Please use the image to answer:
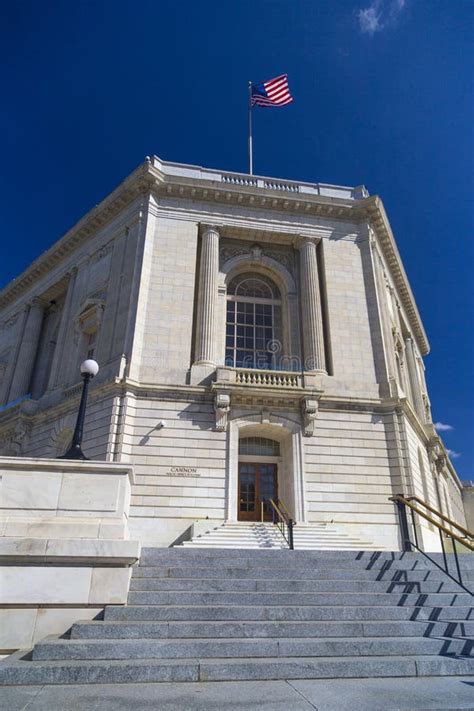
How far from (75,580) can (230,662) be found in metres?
2.59

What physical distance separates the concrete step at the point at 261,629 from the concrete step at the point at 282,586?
1.01 metres

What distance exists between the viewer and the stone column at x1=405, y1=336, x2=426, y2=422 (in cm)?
2828

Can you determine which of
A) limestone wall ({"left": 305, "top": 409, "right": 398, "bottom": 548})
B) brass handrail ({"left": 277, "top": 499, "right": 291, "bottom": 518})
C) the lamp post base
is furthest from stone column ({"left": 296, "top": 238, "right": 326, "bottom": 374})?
the lamp post base

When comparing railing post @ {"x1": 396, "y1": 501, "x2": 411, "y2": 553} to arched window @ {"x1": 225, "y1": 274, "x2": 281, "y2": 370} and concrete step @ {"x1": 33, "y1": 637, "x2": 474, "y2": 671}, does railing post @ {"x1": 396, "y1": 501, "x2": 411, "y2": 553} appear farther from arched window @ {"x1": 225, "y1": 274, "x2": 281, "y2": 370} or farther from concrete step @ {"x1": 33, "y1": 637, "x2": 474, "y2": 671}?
arched window @ {"x1": 225, "y1": 274, "x2": 281, "y2": 370}

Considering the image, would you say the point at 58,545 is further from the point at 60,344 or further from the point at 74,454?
the point at 60,344

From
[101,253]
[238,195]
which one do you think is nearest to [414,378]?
[238,195]

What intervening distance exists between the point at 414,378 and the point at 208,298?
17184 mm

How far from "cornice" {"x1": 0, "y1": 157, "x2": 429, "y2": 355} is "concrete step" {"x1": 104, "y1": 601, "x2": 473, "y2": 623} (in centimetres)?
1962

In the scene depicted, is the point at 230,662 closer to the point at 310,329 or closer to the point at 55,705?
the point at 55,705

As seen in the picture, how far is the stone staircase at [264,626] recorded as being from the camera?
4836 millimetres

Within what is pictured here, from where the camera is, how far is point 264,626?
5887 mm

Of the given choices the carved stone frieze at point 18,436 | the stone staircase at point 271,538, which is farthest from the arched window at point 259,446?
the carved stone frieze at point 18,436

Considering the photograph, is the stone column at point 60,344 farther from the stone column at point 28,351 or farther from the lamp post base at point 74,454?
the lamp post base at point 74,454

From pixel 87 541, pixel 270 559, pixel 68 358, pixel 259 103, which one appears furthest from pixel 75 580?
pixel 259 103
